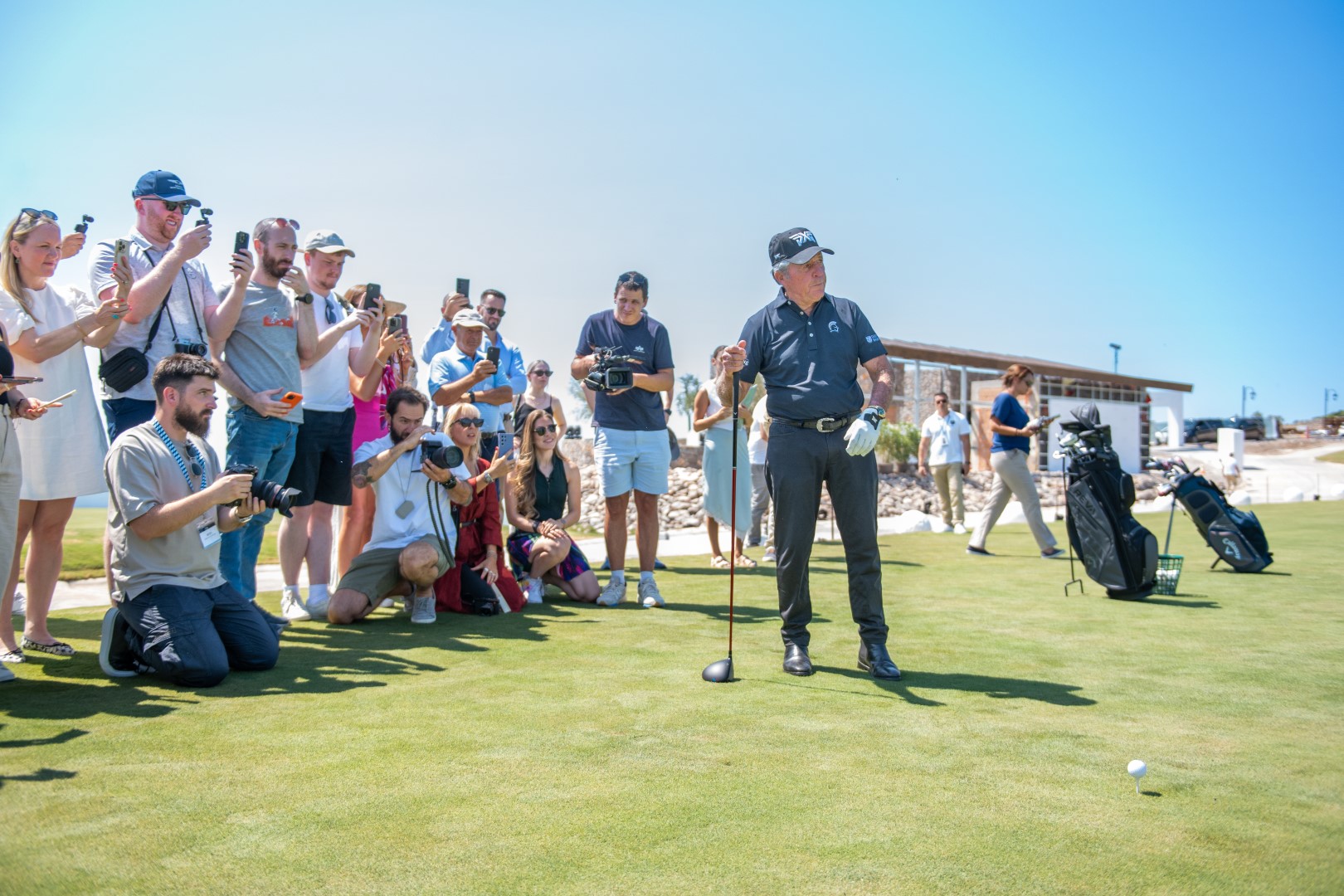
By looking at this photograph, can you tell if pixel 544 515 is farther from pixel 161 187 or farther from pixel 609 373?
pixel 161 187

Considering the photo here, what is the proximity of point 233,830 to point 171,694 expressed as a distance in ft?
5.55

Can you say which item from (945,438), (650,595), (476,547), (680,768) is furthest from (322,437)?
(945,438)

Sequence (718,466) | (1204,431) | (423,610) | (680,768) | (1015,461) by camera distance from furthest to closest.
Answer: (1204,431)
(1015,461)
(718,466)
(423,610)
(680,768)

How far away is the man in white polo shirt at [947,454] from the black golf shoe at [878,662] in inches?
331

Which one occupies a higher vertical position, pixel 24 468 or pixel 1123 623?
pixel 24 468

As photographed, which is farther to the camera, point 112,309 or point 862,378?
point 862,378

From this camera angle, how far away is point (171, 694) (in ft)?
13.1

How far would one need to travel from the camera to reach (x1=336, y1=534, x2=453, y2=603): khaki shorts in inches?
229

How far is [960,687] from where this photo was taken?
4316 millimetres

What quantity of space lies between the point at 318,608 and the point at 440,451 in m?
1.17

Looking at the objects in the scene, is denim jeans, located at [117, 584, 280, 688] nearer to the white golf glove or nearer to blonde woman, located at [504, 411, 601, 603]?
blonde woman, located at [504, 411, 601, 603]

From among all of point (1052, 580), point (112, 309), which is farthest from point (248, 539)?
point (1052, 580)

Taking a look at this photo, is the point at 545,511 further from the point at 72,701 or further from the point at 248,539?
the point at 72,701

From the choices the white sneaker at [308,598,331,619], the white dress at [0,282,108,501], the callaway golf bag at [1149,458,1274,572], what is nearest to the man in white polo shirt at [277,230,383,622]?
the white sneaker at [308,598,331,619]
